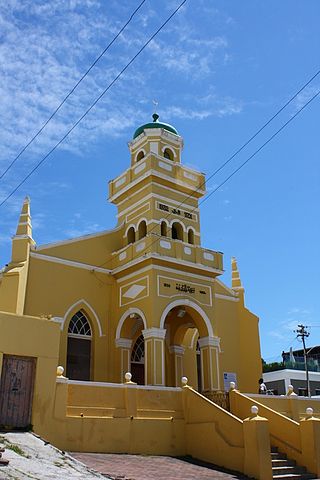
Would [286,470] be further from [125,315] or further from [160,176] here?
[160,176]

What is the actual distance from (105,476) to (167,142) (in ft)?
54.1

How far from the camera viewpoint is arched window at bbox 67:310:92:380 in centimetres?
2098

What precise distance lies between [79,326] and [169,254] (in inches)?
176

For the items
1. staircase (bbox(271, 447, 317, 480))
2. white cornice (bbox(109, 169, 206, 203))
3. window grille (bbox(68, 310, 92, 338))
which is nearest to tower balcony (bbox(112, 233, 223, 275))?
window grille (bbox(68, 310, 92, 338))

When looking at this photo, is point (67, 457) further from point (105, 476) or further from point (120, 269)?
point (120, 269)

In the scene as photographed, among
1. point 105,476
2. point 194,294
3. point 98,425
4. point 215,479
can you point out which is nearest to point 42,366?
point 98,425

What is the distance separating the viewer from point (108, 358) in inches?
859

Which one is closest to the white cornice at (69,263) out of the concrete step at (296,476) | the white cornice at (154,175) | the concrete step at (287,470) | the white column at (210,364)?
the white cornice at (154,175)

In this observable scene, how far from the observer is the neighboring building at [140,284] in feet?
67.6

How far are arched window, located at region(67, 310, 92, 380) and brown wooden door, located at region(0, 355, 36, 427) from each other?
670 centimetres

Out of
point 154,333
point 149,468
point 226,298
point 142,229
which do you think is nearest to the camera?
point 149,468

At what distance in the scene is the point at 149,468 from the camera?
13.8 m

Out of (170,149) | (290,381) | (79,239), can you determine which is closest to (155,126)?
(170,149)

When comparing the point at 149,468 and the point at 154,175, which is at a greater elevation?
the point at 154,175
